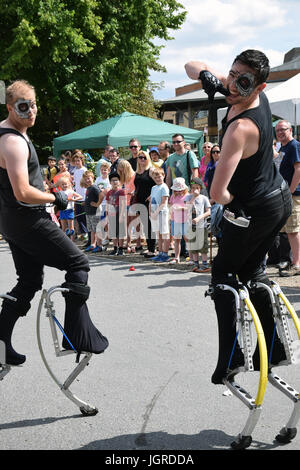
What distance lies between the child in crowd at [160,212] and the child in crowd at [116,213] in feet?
3.68

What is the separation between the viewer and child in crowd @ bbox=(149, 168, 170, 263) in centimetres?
1030

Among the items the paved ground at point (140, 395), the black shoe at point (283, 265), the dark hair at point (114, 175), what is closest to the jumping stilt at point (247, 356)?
the paved ground at point (140, 395)

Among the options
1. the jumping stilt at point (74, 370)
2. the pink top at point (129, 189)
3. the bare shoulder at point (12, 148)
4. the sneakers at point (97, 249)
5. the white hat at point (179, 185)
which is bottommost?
the sneakers at point (97, 249)

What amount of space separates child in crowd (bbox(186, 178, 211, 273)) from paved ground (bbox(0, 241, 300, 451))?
2807mm

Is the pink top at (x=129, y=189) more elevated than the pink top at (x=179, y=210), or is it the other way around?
the pink top at (x=129, y=189)

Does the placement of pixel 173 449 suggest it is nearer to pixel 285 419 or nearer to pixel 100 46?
pixel 285 419

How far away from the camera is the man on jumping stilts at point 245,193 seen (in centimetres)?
308

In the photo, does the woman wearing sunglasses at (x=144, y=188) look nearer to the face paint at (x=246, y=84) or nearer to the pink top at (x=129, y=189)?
the pink top at (x=129, y=189)

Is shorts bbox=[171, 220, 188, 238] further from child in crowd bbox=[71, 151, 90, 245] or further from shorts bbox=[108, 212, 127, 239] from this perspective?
child in crowd bbox=[71, 151, 90, 245]

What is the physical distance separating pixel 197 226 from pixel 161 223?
1030mm

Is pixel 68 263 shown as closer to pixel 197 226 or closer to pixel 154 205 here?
pixel 197 226

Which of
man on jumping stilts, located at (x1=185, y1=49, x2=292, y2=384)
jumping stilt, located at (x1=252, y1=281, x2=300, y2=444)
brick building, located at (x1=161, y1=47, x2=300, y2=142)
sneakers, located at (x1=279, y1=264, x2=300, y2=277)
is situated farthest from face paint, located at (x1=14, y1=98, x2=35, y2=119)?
brick building, located at (x1=161, y1=47, x2=300, y2=142)

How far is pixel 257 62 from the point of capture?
308 centimetres

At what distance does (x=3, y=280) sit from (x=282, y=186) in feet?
21.0
